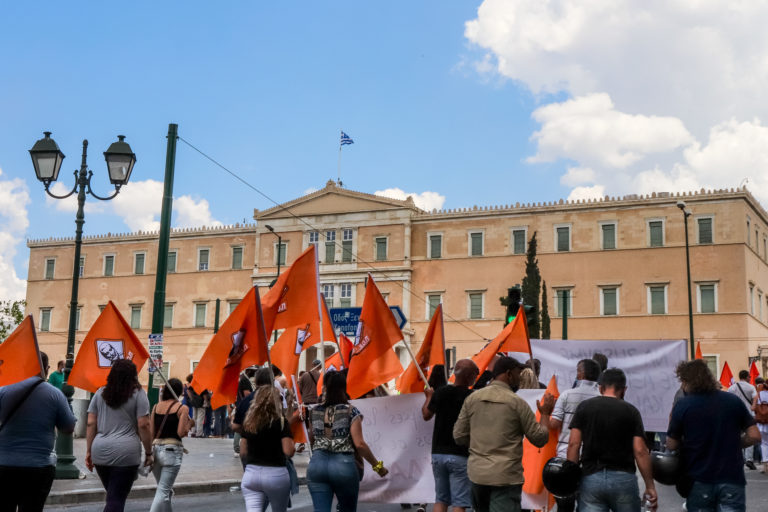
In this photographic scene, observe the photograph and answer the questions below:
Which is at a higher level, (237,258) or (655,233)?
(655,233)

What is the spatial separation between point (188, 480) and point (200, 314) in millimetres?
49676

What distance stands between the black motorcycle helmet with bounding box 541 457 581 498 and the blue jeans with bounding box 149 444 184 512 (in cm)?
415

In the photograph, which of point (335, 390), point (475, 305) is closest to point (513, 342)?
point (335, 390)

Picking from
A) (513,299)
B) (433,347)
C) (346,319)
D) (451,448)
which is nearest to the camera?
(451,448)

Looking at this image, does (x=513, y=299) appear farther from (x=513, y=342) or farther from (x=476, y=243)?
(x=476, y=243)

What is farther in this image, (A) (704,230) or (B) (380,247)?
(B) (380,247)

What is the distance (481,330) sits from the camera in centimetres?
5559

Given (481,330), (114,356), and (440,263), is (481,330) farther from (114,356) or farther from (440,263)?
(114,356)

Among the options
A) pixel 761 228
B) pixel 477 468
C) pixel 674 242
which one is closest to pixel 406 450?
pixel 477 468

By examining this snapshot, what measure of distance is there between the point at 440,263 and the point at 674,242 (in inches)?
552

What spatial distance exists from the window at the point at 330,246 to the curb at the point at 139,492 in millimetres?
45107

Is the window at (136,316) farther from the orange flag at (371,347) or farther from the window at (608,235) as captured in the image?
the orange flag at (371,347)

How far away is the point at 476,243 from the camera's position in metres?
56.9

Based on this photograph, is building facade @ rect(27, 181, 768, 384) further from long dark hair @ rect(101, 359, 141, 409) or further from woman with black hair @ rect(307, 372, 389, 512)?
woman with black hair @ rect(307, 372, 389, 512)
